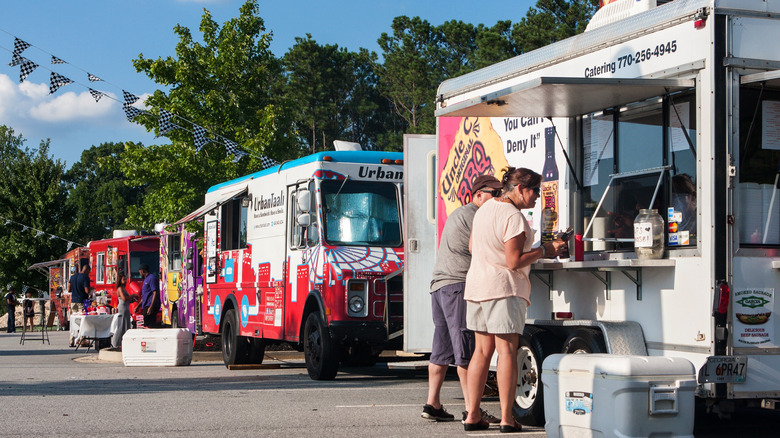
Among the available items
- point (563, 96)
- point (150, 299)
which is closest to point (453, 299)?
point (563, 96)

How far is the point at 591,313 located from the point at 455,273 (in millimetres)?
1069

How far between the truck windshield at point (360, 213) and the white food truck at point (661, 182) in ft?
12.2

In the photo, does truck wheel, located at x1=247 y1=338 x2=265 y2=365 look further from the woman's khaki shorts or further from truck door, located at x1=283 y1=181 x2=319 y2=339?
the woman's khaki shorts

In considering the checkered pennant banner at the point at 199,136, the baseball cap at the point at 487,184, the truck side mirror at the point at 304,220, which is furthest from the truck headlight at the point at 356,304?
the checkered pennant banner at the point at 199,136

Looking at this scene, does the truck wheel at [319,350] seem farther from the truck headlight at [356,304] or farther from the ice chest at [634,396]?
the ice chest at [634,396]

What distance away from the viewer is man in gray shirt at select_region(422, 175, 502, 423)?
7.64 metres

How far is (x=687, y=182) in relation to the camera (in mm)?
6691

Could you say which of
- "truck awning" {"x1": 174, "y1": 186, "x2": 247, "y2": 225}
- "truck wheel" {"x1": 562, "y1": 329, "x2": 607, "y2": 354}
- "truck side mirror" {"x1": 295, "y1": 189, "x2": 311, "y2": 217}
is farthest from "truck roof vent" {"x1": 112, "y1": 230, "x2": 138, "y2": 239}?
"truck wheel" {"x1": 562, "y1": 329, "x2": 607, "y2": 354}

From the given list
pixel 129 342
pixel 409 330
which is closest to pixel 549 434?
pixel 409 330

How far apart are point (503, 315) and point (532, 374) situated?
107cm

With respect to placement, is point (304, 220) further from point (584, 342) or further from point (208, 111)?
point (208, 111)

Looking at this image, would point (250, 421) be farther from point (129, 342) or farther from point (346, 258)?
point (129, 342)

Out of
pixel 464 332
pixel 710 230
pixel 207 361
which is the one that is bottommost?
pixel 207 361

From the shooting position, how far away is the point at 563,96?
729 centimetres
